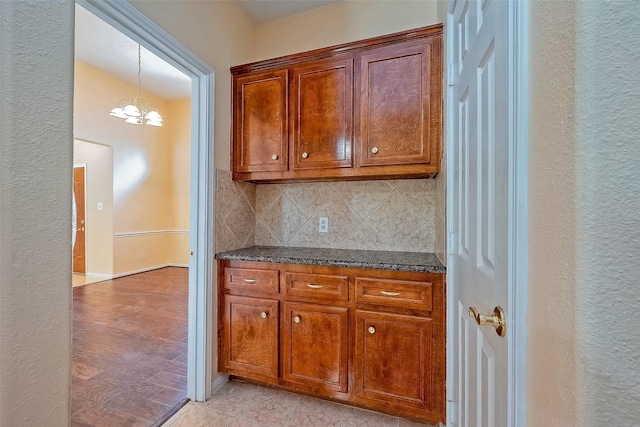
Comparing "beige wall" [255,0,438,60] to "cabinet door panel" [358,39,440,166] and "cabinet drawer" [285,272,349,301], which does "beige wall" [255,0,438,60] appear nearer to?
"cabinet door panel" [358,39,440,166]

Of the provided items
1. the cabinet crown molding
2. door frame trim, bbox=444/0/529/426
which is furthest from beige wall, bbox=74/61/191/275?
door frame trim, bbox=444/0/529/426

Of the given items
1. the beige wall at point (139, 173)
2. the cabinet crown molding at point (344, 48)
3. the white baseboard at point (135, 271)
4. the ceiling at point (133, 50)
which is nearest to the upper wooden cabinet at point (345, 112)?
the cabinet crown molding at point (344, 48)

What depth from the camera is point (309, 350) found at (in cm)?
168

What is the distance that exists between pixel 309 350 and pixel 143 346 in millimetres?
1689

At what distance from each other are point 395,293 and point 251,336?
38.8 inches

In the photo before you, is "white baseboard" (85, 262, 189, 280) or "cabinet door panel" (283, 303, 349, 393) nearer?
"cabinet door panel" (283, 303, 349, 393)

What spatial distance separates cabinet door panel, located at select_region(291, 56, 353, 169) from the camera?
69.7 inches

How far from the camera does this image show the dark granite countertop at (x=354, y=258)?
4.93 ft

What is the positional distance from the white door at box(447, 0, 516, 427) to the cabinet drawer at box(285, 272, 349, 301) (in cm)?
59

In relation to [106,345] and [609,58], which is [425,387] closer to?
[609,58]

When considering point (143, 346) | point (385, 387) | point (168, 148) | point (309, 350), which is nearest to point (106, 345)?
point (143, 346)

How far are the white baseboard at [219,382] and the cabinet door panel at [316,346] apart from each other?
1.61ft

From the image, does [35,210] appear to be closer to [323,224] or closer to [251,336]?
[251,336]

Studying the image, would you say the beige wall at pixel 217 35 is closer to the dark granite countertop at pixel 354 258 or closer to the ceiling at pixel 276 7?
the ceiling at pixel 276 7
